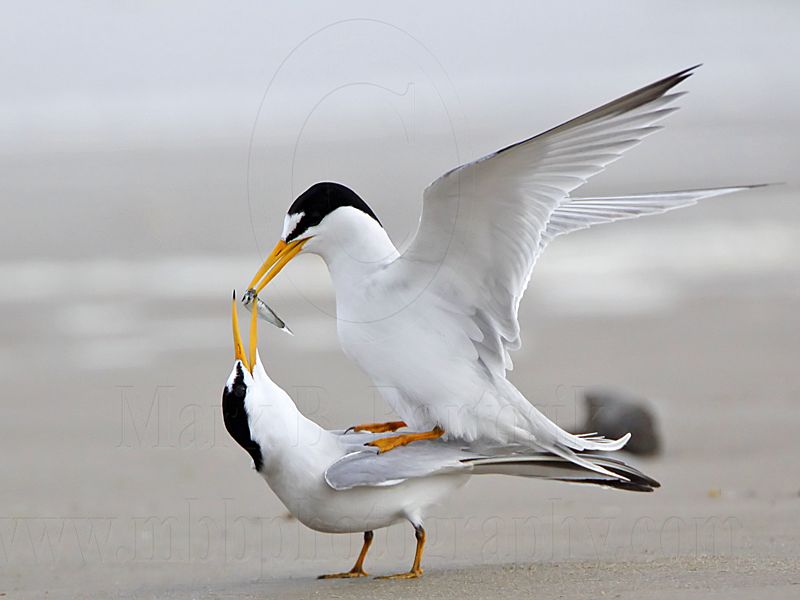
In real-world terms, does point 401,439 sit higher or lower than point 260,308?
lower

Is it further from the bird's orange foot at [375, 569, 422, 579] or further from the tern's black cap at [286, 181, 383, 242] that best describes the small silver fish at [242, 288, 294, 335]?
the bird's orange foot at [375, 569, 422, 579]

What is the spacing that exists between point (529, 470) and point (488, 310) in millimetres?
596

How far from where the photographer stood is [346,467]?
181 inches

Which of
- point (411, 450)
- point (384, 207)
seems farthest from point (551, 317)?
point (411, 450)

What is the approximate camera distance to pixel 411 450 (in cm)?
475

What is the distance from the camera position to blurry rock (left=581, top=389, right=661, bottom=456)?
277 inches

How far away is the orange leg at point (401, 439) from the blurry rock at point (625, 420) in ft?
7.71


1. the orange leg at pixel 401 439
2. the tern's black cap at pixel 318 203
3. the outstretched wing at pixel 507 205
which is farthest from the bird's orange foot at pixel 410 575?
the tern's black cap at pixel 318 203

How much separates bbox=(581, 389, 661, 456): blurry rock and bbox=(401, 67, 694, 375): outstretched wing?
2420 mm

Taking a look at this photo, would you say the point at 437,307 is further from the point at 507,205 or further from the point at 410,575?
the point at 410,575

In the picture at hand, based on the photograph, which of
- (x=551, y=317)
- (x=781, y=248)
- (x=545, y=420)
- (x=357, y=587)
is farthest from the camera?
(x=781, y=248)

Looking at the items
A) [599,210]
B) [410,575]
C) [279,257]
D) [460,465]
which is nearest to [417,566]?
[410,575]

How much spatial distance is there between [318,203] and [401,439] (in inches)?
35.2

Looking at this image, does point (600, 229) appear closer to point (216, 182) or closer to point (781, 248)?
point (781, 248)
